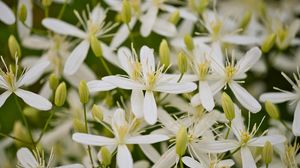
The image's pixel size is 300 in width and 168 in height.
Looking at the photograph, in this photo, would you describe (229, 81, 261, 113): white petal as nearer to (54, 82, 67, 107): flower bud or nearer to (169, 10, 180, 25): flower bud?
(169, 10, 180, 25): flower bud

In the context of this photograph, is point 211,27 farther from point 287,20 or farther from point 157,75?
point 287,20

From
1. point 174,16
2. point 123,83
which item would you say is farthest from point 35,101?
point 174,16

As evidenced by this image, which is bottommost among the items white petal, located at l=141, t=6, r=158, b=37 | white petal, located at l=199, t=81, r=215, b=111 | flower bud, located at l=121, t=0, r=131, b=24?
white petal, located at l=199, t=81, r=215, b=111

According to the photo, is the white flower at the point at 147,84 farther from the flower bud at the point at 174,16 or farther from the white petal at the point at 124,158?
the flower bud at the point at 174,16

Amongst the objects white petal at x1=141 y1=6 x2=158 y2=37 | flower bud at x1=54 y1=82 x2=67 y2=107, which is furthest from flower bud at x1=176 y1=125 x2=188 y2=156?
white petal at x1=141 y1=6 x2=158 y2=37

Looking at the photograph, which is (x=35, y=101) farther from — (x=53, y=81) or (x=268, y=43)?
(x=268, y=43)

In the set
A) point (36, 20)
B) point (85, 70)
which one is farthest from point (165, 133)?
point (36, 20)

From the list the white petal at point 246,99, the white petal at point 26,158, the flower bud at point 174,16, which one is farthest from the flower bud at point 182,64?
the white petal at point 26,158
